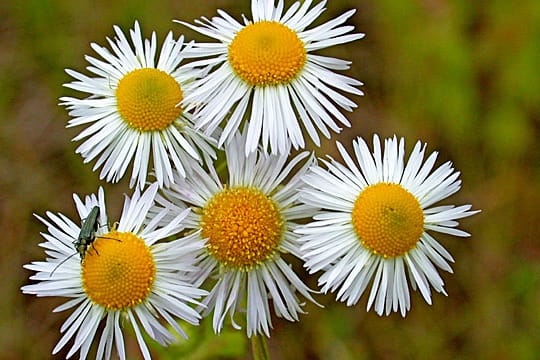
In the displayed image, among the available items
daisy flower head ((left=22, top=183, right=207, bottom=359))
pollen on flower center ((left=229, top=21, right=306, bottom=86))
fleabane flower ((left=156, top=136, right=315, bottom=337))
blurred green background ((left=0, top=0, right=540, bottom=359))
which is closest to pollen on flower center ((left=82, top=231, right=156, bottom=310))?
daisy flower head ((left=22, top=183, right=207, bottom=359))

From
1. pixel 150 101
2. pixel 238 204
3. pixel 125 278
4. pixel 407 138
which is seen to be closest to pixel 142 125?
pixel 150 101

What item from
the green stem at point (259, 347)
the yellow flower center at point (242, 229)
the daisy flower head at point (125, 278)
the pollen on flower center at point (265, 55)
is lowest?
the green stem at point (259, 347)

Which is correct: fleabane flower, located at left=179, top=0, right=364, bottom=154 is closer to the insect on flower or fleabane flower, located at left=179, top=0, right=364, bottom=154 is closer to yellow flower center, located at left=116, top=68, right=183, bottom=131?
yellow flower center, located at left=116, top=68, right=183, bottom=131

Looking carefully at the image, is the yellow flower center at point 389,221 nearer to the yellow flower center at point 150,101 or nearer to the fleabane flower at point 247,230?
the fleabane flower at point 247,230

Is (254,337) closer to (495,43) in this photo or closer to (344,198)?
(344,198)

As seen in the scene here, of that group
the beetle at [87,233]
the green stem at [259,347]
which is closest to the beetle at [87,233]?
the beetle at [87,233]

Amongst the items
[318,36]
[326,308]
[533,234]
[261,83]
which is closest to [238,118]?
[261,83]

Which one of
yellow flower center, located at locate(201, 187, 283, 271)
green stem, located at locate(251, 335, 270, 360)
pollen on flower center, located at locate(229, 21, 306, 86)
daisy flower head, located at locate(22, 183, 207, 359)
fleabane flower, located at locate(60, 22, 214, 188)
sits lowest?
green stem, located at locate(251, 335, 270, 360)
